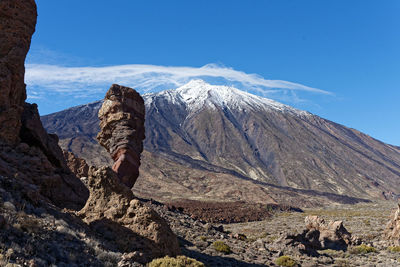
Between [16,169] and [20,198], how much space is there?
5.51m

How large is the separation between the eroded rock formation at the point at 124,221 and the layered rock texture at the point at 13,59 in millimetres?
5708

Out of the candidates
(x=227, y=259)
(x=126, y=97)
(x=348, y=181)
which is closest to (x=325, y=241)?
(x=227, y=259)

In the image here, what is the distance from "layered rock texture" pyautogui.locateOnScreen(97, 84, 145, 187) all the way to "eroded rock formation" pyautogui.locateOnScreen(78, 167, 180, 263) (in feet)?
51.0

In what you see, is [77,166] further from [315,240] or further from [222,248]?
[315,240]

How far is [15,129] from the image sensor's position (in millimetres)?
16203

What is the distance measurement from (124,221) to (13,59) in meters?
10.9

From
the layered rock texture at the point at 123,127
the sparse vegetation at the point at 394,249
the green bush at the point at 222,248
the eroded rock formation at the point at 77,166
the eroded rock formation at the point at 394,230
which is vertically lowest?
the green bush at the point at 222,248

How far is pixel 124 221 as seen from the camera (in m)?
12.0

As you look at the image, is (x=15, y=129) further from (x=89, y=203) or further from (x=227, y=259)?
(x=227, y=259)

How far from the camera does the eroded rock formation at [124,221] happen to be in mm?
11023

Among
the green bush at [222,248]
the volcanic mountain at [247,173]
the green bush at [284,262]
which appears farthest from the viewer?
the volcanic mountain at [247,173]

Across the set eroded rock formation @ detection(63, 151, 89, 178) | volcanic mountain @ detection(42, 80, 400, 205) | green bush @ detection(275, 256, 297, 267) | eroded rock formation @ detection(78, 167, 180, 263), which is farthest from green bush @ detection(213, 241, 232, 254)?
volcanic mountain @ detection(42, 80, 400, 205)

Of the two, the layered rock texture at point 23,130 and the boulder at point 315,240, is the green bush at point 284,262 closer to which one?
the boulder at point 315,240

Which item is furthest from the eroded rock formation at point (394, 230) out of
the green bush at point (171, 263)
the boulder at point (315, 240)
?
the green bush at point (171, 263)
